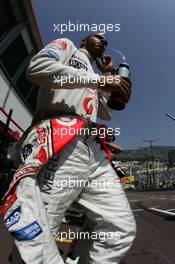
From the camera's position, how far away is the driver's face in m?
2.51

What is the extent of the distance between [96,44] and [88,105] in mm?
523

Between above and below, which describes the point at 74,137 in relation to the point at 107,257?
above

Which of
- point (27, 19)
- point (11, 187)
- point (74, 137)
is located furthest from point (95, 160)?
point (27, 19)

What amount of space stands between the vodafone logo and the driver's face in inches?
18.4

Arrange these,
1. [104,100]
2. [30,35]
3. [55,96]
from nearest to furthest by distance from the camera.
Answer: [55,96], [104,100], [30,35]

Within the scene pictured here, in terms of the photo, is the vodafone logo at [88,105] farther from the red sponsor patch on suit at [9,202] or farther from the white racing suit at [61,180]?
the red sponsor patch on suit at [9,202]

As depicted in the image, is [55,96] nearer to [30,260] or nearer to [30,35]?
[30,260]

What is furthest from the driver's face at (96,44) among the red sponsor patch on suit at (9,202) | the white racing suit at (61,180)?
the red sponsor patch on suit at (9,202)

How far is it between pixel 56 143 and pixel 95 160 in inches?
10.8

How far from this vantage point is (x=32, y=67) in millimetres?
2035

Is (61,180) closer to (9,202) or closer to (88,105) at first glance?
(9,202)

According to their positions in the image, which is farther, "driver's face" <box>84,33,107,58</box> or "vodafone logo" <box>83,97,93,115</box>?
"driver's face" <box>84,33,107,58</box>

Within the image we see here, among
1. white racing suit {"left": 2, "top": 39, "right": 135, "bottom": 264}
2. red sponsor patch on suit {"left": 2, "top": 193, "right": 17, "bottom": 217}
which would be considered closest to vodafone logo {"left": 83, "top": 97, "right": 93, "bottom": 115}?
white racing suit {"left": 2, "top": 39, "right": 135, "bottom": 264}

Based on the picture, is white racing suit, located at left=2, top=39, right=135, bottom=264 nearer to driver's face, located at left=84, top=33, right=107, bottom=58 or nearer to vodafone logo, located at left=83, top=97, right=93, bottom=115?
vodafone logo, located at left=83, top=97, right=93, bottom=115
